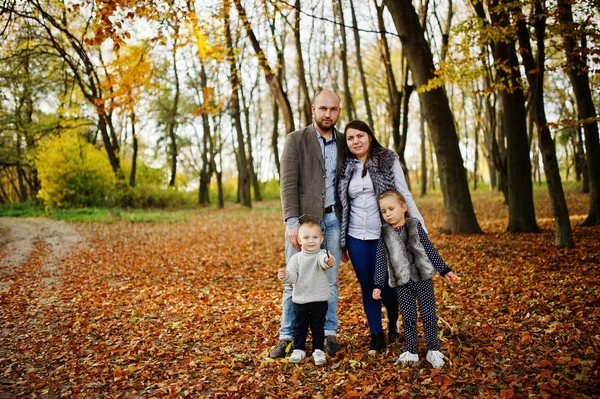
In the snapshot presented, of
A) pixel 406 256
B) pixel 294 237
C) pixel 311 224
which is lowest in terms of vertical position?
pixel 406 256

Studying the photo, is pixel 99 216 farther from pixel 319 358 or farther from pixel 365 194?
pixel 365 194

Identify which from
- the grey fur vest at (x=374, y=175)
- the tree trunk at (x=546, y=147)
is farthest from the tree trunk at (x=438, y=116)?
the grey fur vest at (x=374, y=175)

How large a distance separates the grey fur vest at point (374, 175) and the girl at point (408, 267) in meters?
0.15

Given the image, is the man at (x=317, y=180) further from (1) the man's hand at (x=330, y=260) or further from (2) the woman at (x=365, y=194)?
(1) the man's hand at (x=330, y=260)

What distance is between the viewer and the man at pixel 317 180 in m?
3.76

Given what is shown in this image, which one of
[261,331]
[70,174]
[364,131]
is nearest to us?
[364,131]

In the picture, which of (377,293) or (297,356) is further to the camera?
(297,356)

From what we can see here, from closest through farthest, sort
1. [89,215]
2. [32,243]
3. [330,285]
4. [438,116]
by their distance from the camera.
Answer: [330,285] → [438,116] → [32,243] → [89,215]

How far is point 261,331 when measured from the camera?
4.87 meters

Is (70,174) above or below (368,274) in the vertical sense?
above

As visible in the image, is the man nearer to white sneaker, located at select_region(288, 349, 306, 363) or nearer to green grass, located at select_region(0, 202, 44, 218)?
white sneaker, located at select_region(288, 349, 306, 363)

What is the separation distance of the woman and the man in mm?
113

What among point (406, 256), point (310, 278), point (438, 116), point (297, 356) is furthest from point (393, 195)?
point (438, 116)

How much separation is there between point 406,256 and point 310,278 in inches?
32.6
